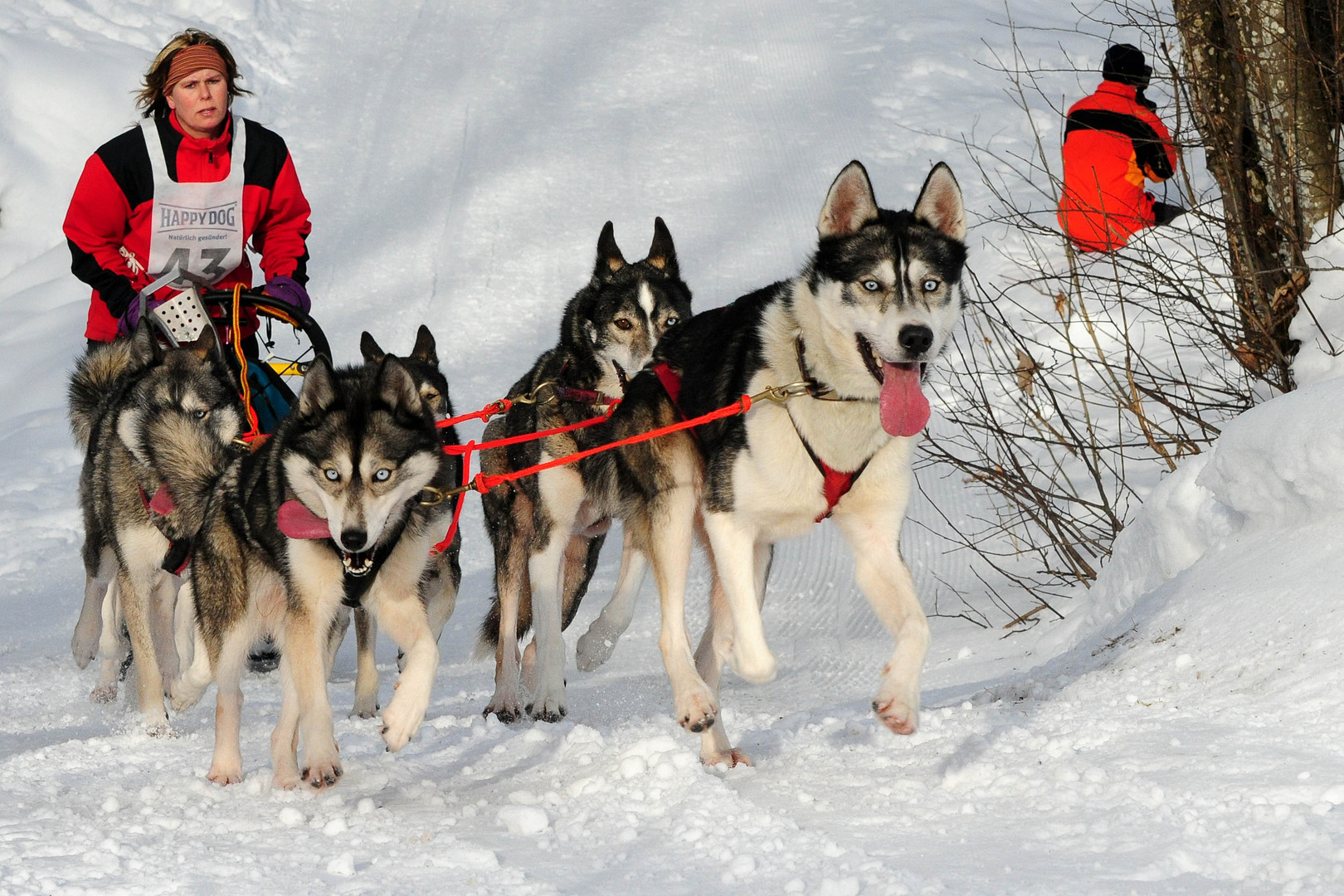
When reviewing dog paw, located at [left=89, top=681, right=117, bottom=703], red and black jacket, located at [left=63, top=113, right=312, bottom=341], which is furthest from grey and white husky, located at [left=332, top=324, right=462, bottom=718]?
dog paw, located at [left=89, top=681, right=117, bottom=703]

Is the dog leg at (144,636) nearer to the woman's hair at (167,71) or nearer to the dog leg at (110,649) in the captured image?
the dog leg at (110,649)

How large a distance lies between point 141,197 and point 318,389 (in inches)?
68.9

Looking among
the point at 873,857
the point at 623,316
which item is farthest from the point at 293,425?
the point at 873,857

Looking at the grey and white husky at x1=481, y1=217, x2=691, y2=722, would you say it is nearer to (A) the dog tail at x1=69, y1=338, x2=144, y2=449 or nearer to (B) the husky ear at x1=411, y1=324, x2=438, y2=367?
(B) the husky ear at x1=411, y1=324, x2=438, y2=367

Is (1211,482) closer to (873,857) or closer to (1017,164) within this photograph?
(873,857)

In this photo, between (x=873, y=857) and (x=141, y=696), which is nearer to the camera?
(x=873, y=857)

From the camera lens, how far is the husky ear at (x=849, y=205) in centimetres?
310

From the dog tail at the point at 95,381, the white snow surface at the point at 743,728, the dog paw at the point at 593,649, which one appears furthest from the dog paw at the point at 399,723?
the dog tail at the point at 95,381

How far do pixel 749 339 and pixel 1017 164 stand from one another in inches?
372

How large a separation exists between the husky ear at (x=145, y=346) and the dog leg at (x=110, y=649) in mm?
992

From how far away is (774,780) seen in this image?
3.12 meters

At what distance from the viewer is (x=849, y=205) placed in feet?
10.3

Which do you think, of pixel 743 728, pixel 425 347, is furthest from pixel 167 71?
pixel 743 728

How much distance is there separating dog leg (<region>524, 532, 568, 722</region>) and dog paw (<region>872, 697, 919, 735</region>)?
168 centimetres
